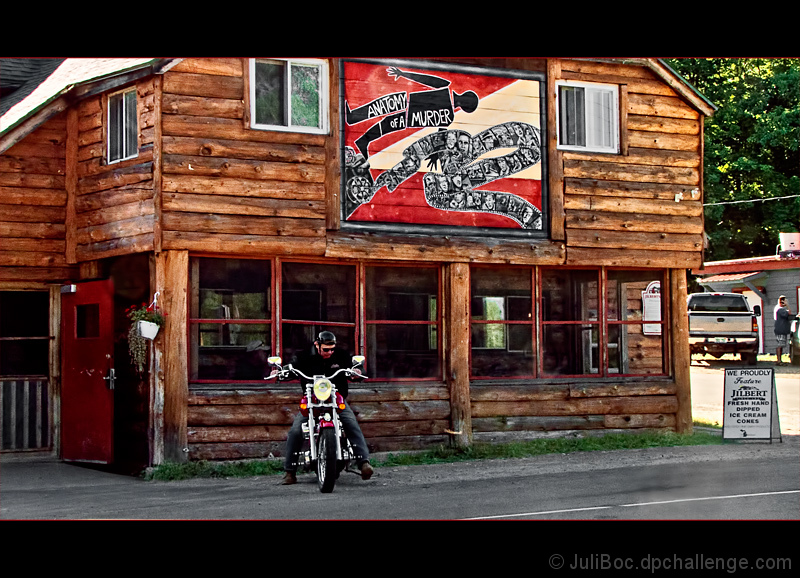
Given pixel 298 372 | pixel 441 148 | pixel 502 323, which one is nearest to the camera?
pixel 298 372

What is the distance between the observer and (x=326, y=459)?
38.3 feet

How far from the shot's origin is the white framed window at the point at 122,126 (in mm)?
14359

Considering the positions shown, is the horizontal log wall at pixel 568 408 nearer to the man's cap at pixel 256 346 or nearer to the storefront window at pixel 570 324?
the storefront window at pixel 570 324

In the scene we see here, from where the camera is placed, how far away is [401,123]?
15.3 meters

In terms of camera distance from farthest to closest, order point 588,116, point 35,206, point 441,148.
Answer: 1. point 588,116
2. point 441,148
3. point 35,206

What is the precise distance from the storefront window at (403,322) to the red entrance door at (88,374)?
12.0 ft

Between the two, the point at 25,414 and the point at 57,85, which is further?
the point at 57,85

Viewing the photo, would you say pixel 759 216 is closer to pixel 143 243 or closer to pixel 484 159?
pixel 484 159

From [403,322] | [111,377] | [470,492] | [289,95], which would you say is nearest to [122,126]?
[289,95]

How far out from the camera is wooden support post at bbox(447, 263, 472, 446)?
1539 cm

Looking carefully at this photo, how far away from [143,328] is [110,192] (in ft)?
7.35

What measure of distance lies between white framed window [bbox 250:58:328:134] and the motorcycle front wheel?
470 cm

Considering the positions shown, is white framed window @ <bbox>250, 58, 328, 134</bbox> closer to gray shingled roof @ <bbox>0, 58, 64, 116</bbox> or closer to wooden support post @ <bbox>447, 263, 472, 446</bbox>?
wooden support post @ <bbox>447, 263, 472, 446</bbox>

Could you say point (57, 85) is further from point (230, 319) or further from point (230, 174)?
point (230, 319)
